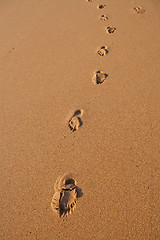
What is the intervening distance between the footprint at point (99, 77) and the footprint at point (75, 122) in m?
0.41

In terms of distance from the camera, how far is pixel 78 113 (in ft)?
4.42

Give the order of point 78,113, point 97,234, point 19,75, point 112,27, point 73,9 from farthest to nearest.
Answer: point 73,9 → point 112,27 → point 19,75 → point 78,113 → point 97,234

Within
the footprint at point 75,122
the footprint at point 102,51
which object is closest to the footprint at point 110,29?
the footprint at point 102,51

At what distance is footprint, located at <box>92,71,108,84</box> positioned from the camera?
4.98 feet

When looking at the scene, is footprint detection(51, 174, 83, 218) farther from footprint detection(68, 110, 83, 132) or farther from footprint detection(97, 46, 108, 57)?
footprint detection(97, 46, 108, 57)

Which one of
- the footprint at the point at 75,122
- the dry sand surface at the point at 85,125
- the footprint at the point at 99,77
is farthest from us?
the footprint at the point at 99,77

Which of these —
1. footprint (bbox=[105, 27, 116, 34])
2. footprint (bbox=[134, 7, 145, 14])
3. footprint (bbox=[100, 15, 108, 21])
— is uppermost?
footprint (bbox=[134, 7, 145, 14])

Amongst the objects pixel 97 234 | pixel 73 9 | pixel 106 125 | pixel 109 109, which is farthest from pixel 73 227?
pixel 73 9

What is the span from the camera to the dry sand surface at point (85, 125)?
0.92m

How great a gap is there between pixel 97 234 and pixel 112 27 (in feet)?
7.56

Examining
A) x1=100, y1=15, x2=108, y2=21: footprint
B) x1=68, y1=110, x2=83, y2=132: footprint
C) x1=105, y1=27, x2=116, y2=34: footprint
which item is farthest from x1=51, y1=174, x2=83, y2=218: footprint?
x1=100, y1=15, x2=108, y2=21: footprint

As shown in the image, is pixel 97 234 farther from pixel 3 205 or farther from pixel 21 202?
pixel 3 205

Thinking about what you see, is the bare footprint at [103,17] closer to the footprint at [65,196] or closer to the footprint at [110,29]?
the footprint at [110,29]

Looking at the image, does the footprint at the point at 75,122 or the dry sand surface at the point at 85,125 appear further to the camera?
the footprint at the point at 75,122
